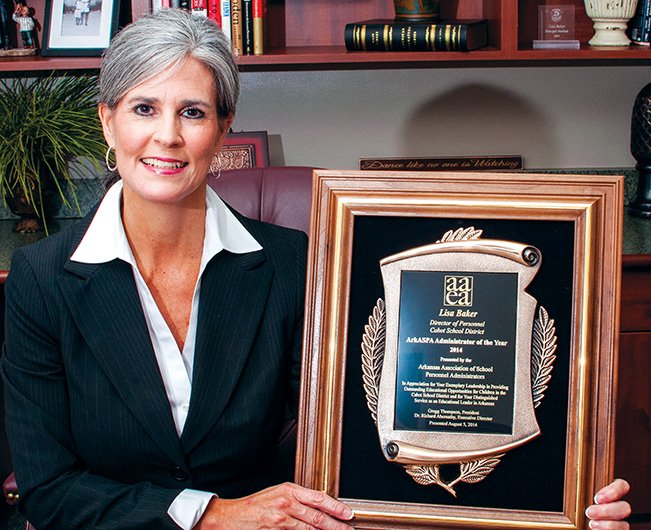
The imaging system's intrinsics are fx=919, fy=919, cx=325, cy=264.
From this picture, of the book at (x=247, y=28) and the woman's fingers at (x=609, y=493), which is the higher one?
the book at (x=247, y=28)

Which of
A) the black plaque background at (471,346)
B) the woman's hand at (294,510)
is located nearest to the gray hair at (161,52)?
the black plaque background at (471,346)

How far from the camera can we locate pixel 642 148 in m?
2.44

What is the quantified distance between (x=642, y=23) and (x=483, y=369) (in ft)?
4.87

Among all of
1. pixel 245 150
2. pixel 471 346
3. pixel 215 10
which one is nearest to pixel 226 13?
pixel 215 10

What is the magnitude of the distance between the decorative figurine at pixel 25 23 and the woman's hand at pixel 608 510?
1.87 metres

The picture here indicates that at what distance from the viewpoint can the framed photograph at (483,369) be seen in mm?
1295

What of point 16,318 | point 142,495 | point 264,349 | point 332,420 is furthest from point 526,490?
point 16,318

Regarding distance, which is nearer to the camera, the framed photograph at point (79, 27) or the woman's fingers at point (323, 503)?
the woman's fingers at point (323, 503)

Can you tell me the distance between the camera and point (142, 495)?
4.54ft

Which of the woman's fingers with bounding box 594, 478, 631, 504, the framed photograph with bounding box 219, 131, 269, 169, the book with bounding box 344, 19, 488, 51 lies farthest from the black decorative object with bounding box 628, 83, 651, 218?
the woman's fingers with bounding box 594, 478, 631, 504

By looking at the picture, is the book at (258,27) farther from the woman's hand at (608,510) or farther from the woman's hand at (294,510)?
the woman's hand at (608,510)

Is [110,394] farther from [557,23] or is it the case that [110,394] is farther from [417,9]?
[557,23]

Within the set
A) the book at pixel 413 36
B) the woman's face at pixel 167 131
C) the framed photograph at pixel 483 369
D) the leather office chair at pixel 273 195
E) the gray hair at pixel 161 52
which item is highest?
the book at pixel 413 36

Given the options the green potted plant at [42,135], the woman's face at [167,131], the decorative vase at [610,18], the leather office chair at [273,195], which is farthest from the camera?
the decorative vase at [610,18]
